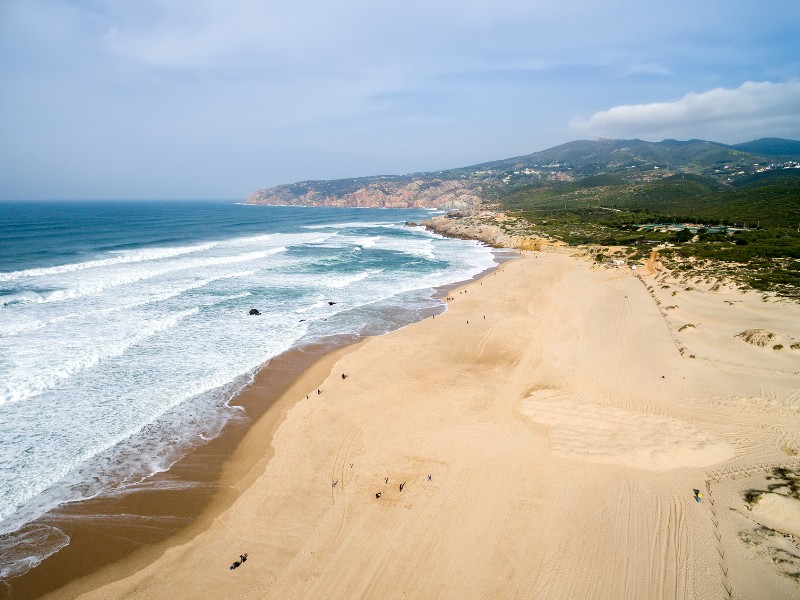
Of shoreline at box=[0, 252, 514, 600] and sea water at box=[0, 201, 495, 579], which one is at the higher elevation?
sea water at box=[0, 201, 495, 579]

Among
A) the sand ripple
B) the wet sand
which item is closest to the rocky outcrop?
the sand ripple

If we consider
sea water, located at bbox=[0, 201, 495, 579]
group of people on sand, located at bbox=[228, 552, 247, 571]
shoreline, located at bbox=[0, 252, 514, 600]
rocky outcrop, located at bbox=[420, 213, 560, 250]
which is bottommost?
group of people on sand, located at bbox=[228, 552, 247, 571]

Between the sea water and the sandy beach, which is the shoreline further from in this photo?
the sea water

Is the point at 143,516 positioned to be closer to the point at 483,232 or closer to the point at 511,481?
the point at 511,481

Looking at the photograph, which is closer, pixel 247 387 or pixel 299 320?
pixel 247 387

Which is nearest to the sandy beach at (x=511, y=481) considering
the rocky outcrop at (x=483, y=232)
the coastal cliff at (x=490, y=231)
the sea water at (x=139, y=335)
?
the sea water at (x=139, y=335)

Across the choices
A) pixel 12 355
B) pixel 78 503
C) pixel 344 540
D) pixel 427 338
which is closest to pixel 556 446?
pixel 344 540

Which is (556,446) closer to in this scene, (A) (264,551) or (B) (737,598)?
(B) (737,598)
